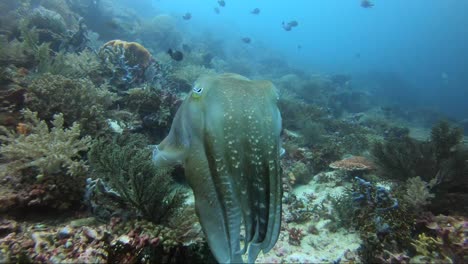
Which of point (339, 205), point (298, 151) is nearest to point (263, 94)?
point (339, 205)

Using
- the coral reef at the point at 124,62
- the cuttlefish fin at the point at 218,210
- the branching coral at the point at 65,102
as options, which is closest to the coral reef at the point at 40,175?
the branching coral at the point at 65,102

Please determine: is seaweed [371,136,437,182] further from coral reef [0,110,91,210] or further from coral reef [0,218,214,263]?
coral reef [0,110,91,210]

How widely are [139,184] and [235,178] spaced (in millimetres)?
2051

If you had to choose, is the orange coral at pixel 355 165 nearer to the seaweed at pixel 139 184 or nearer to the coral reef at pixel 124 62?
the seaweed at pixel 139 184

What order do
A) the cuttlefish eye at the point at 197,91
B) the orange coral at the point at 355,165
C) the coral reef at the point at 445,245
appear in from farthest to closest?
the orange coral at the point at 355,165 < the coral reef at the point at 445,245 < the cuttlefish eye at the point at 197,91

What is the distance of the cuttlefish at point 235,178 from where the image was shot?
6.08 feet

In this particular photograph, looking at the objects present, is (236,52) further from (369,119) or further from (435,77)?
(435,77)

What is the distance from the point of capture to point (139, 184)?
137 inches

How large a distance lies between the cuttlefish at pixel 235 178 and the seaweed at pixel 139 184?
1.77m

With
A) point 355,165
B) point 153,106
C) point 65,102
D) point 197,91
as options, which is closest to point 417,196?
point 355,165

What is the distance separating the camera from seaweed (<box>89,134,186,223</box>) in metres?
3.44

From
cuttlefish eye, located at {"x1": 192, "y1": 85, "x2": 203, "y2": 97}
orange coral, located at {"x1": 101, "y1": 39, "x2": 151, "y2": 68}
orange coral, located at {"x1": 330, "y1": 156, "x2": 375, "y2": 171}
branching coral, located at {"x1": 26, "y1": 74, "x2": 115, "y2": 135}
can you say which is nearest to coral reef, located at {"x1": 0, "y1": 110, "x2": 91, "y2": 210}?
branching coral, located at {"x1": 26, "y1": 74, "x2": 115, "y2": 135}

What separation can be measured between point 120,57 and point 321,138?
827 cm

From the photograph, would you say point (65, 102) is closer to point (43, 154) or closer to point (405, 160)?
point (43, 154)
